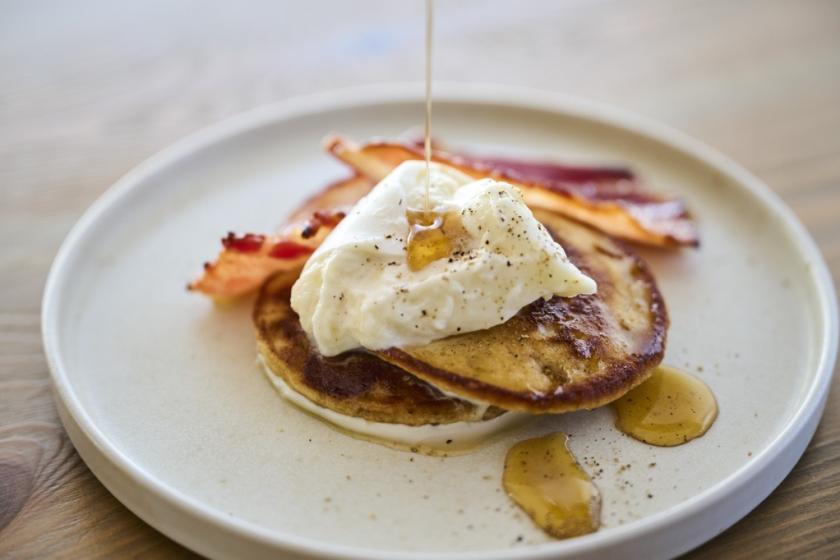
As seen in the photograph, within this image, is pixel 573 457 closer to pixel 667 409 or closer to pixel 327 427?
pixel 667 409

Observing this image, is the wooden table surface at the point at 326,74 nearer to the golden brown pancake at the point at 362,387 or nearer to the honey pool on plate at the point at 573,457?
the honey pool on plate at the point at 573,457

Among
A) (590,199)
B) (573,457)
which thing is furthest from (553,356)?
(590,199)

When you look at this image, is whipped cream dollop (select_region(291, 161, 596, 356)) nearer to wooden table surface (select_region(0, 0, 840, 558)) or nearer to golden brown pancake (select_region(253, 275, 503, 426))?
golden brown pancake (select_region(253, 275, 503, 426))

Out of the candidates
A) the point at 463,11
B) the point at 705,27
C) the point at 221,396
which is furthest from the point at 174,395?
the point at 705,27

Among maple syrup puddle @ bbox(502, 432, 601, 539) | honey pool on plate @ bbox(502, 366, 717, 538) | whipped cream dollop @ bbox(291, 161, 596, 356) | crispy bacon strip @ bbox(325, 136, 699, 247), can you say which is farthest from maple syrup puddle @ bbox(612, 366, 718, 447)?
crispy bacon strip @ bbox(325, 136, 699, 247)

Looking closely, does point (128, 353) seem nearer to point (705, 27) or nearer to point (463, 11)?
Answer: point (463, 11)
